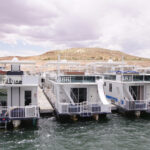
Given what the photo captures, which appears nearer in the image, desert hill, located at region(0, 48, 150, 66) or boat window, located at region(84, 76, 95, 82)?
boat window, located at region(84, 76, 95, 82)

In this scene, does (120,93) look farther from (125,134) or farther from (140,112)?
(125,134)

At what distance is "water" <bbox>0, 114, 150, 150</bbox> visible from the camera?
527 inches

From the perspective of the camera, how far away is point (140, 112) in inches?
819

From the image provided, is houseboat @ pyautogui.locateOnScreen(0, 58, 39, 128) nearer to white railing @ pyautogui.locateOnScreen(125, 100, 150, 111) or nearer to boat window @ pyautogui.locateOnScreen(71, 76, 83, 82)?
boat window @ pyautogui.locateOnScreen(71, 76, 83, 82)

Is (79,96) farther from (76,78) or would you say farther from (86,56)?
(86,56)

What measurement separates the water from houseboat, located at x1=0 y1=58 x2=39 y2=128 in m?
1.03

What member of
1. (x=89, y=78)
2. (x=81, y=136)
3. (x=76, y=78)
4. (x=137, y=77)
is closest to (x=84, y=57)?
(x=137, y=77)

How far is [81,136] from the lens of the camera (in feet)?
49.3

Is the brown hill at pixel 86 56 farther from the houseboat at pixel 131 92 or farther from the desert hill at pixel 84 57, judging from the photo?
the houseboat at pixel 131 92

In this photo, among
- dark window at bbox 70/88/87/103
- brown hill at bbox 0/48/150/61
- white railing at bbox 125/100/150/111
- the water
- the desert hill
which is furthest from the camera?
brown hill at bbox 0/48/150/61

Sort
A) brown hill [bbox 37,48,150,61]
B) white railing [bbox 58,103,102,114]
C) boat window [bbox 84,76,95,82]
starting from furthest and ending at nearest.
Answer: brown hill [bbox 37,48,150,61] → boat window [bbox 84,76,95,82] → white railing [bbox 58,103,102,114]

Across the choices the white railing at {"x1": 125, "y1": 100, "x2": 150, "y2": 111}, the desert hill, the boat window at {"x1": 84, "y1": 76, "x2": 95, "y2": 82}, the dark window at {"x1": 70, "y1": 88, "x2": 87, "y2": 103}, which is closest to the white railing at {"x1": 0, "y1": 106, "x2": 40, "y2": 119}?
the dark window at {"x1": 70, "y1": 88, "x2": 87, "y2": 103}

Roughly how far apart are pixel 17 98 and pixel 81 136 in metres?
6.35

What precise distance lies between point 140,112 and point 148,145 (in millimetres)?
7343
